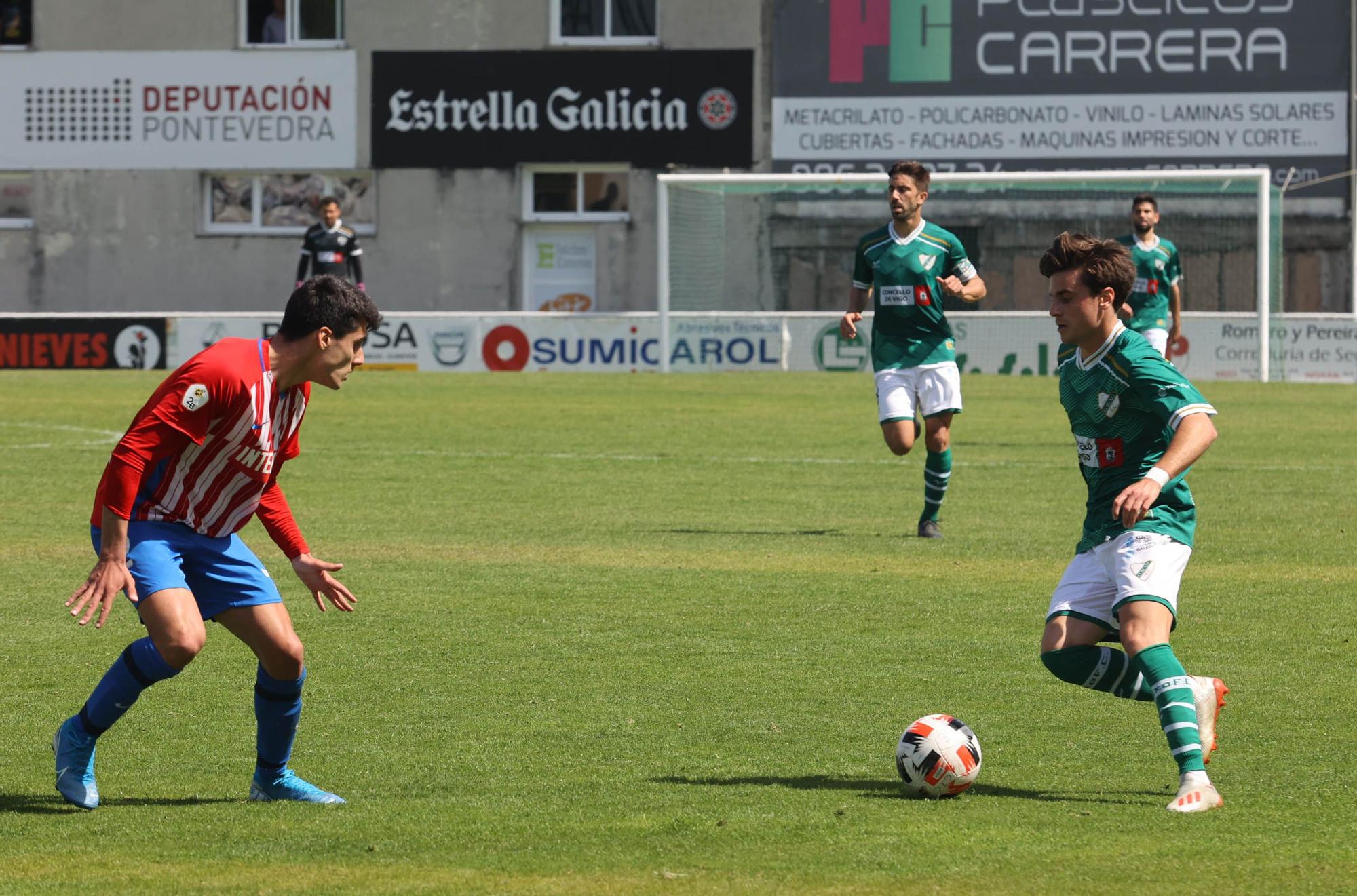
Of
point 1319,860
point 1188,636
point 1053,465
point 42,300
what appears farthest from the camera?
point 42,300

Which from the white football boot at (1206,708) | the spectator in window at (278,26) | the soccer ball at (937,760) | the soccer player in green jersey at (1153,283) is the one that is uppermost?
the spectator in window at (278,26)

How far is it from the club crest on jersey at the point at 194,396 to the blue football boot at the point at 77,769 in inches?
39.0

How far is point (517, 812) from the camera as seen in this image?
5008 mm

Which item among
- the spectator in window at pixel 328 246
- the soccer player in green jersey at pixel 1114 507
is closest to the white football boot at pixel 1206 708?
the soccer player in green jersey at pixel 1114 507

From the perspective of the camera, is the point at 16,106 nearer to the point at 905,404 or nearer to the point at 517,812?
the point at 905,404

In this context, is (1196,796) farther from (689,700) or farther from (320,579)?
(320,579)

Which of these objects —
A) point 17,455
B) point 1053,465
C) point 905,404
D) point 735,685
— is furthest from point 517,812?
point 17,455

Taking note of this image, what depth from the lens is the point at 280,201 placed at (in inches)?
1394

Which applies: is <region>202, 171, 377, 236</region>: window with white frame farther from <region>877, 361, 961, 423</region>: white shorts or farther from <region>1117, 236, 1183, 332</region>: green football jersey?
<region>877, 361, 961, 423</region>: white shorts

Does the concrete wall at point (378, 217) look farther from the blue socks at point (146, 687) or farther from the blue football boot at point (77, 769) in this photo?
the blue football boot at point (77, 769)

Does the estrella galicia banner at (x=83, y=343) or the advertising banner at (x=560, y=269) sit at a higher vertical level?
the advertising banner at (x=560, y=269)

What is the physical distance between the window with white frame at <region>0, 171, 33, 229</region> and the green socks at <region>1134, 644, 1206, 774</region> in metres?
34.1

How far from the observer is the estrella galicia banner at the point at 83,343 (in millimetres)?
28062

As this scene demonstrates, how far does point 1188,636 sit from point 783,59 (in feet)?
88.5
